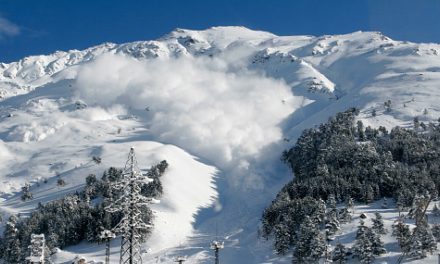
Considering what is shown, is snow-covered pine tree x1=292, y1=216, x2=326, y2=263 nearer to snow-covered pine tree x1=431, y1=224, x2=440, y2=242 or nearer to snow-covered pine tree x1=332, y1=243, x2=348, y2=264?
snow-covered pine tree x1=332, y1=243, x2=348, y2=264

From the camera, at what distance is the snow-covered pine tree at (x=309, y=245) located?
367 feet

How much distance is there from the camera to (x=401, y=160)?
180 m

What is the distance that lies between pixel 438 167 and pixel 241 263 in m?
68.2

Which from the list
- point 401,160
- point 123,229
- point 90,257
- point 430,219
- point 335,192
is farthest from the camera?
point 401,160

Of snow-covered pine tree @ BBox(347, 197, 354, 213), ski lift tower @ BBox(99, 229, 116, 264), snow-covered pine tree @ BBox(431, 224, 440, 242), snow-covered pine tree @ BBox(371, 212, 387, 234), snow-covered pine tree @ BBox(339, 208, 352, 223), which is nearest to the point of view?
ski lift tower @ BBox(99, 229, 116, 264)

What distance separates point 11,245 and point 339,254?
88.9 meters

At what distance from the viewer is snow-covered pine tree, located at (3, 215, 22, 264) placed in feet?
477

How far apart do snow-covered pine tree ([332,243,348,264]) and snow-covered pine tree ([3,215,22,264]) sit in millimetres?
81668

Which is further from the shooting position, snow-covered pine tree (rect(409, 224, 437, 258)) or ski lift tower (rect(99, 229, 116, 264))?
snow-covered pine tree (rect(409, 224, 437, 258))

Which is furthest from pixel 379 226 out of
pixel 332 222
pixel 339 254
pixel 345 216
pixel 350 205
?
pixel 350 205

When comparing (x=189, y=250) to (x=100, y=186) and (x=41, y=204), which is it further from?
(x=41, y=204)

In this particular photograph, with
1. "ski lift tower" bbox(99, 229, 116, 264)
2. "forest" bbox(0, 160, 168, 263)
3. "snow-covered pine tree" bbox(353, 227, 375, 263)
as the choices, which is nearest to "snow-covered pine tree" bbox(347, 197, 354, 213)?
"snow-covered pine tree" bbox(353, 227, 375, 263)

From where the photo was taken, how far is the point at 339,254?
360ft

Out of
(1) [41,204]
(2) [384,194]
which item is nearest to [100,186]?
(1) [41,204]
